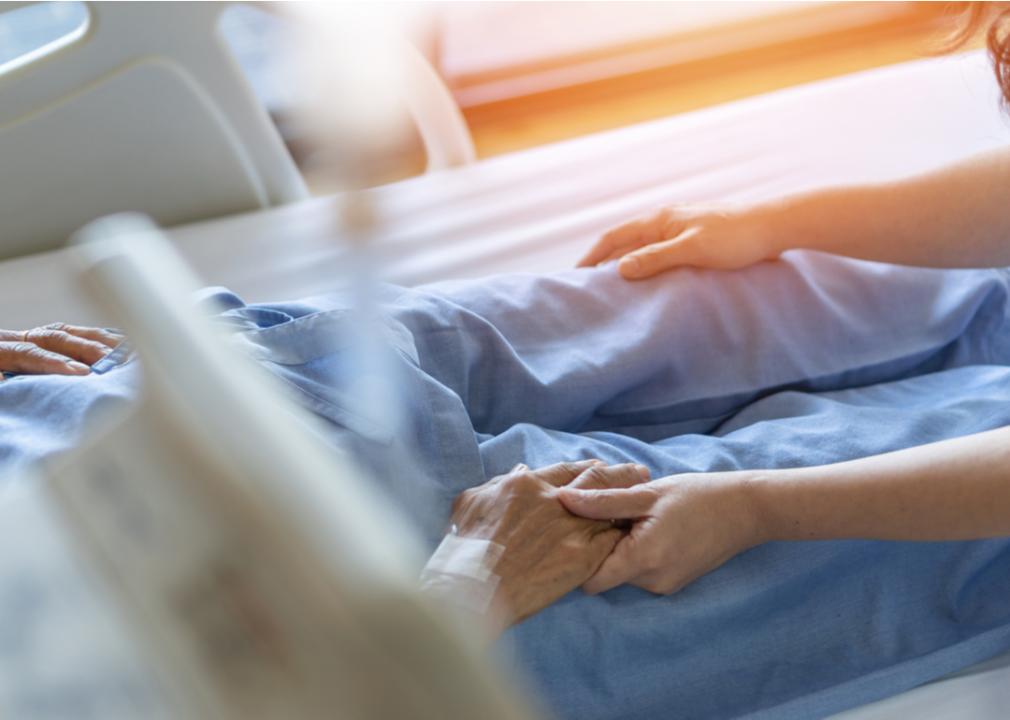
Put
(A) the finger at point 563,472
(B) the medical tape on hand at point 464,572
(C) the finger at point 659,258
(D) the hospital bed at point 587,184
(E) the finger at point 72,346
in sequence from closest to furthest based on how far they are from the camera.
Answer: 1. (B) the medical tape on hand at point 464,572
2. (A) the finger at point 563,472
3. (E) the finger at point 72,346
4. (C) the finger at point 659,258
5. (D) the hospital bed at point 587,184

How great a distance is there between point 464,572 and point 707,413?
0.41 meters

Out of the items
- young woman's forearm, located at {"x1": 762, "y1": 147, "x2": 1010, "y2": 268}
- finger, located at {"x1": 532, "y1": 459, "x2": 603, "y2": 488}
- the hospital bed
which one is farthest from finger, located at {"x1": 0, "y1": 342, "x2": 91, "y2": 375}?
young woman's forearm, located at {"x1": 762, "y1": 147, "x2": 1010, "y2": 268}

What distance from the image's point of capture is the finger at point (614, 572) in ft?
2.61

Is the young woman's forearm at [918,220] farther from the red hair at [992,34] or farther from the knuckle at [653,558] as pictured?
the knuckle at [653,558]

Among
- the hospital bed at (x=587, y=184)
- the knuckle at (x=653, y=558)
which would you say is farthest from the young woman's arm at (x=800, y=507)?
the hospital bed at (x=587, y=184)

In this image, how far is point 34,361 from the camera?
0.94m

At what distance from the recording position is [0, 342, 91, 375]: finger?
0.93 m

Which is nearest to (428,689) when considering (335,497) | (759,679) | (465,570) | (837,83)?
(335,497)

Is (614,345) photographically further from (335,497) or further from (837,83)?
(837,83)

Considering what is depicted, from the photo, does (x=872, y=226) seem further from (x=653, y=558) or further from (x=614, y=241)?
(x=653, y=558)

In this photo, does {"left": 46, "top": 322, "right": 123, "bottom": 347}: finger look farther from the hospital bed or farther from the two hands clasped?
the two hands clasped

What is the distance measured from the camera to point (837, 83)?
1.79 metres

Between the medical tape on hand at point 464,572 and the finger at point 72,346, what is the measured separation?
16.1 inches

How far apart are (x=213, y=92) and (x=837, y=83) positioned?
3.43ft
